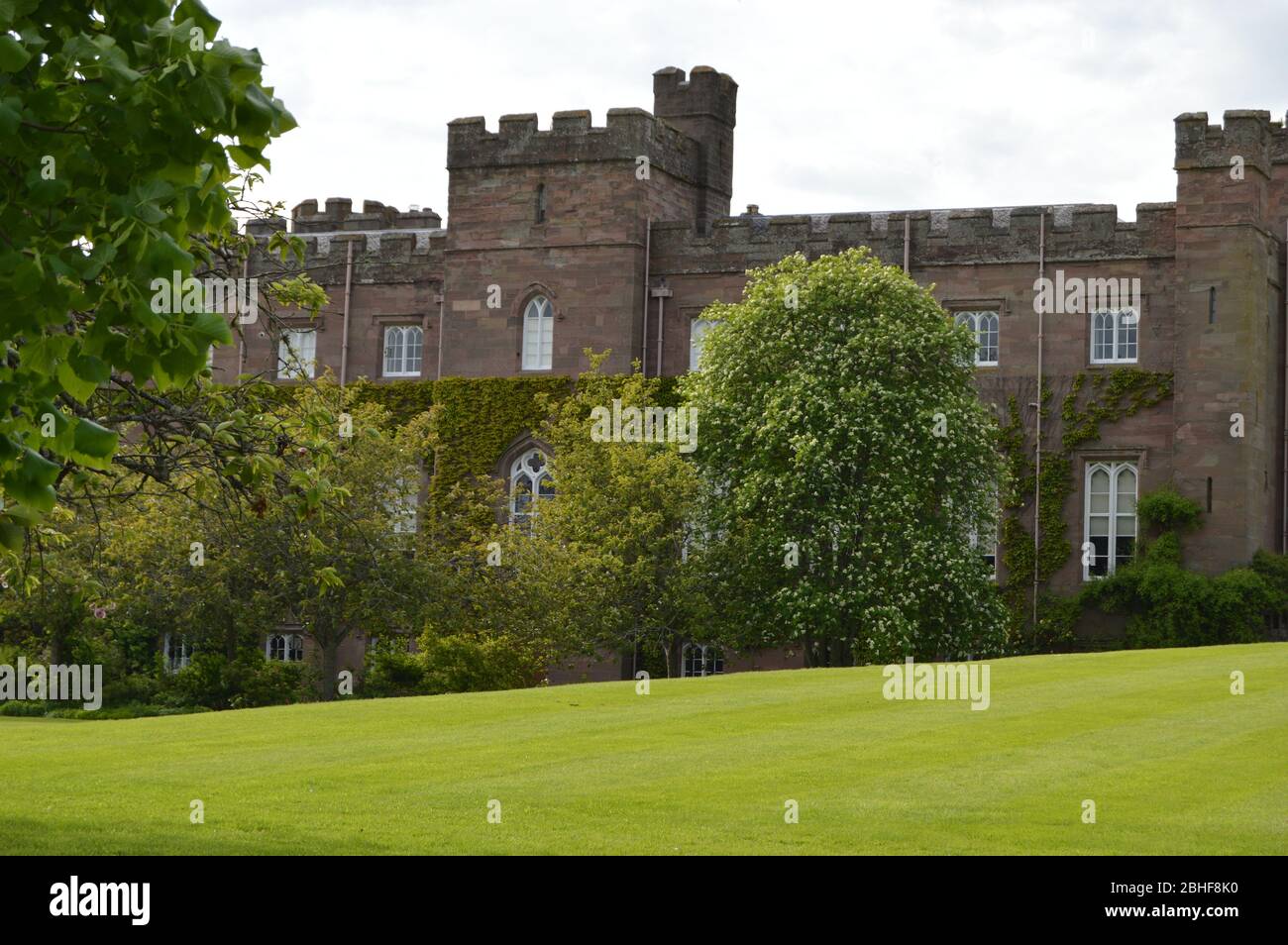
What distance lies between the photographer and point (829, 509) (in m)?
35.7

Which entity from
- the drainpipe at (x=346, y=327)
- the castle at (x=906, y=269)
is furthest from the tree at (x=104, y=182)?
the drainpipe at (x=346, y=327)

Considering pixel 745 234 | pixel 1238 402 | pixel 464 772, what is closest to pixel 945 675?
pixel 464 772

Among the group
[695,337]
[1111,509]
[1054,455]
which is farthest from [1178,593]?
[695,337]

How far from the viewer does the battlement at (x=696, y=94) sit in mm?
47281

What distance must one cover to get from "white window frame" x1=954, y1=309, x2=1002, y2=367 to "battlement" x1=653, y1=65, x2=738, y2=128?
9.16 m

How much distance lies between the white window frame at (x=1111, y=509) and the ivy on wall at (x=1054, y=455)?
44cm

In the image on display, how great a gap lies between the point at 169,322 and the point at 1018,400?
3568 cm

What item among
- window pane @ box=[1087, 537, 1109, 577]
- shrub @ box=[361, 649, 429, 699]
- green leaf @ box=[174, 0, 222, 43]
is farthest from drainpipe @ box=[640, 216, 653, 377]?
green leaf @ box=[174, 0, 222, 43]

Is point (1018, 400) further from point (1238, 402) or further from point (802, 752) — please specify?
point (802, 752)

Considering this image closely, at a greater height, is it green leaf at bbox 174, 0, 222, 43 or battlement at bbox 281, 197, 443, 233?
battlement at bbox 281, 197, 443, 233

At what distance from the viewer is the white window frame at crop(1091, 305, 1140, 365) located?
4162 cm

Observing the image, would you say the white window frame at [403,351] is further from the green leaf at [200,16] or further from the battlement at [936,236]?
the green leaf at [200,16]

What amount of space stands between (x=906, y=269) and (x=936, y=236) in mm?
1109

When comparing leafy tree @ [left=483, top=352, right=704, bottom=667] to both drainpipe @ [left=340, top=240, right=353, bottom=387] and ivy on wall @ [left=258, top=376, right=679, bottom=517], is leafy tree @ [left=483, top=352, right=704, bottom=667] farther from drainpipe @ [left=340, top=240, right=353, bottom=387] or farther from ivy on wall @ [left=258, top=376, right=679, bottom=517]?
drainpipe @ [left=340, top=240, right=353, bottom=387]
